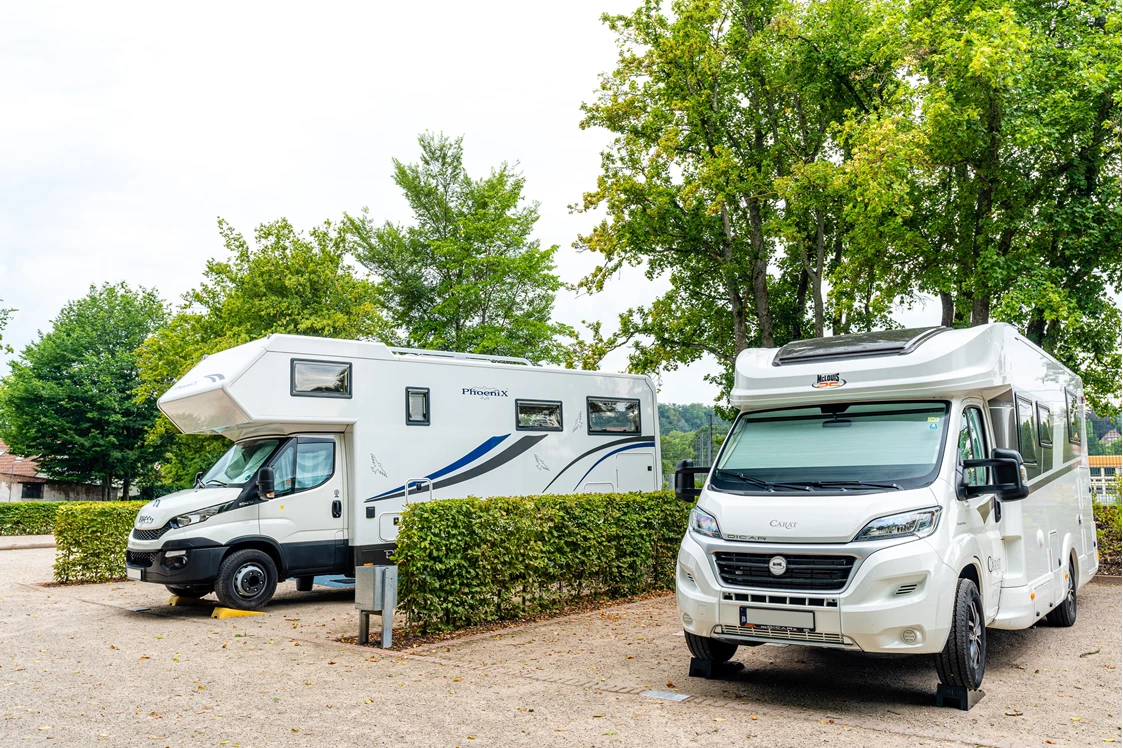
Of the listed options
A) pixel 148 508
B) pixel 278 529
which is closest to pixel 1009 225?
pixel 278 529

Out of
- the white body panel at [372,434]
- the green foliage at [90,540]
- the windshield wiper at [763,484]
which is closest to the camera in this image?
the windshield wiper at [763,484]

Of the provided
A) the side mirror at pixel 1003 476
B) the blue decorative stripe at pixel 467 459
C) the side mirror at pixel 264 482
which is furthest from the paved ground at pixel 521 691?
the blue decorative stripe at pixel 467 459

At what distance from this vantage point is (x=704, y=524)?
6969 mm

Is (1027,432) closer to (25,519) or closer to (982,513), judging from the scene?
(982,513)

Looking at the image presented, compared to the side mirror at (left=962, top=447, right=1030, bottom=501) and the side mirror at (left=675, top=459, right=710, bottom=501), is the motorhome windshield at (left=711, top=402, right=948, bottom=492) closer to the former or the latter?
the side mirror at (left=962, top=447, right=1030, bottom=501)

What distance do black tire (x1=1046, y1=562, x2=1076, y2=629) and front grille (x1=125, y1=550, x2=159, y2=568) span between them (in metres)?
10.3

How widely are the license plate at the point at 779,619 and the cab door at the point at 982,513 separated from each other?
4.49 ft

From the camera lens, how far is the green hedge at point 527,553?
9383 millimetres

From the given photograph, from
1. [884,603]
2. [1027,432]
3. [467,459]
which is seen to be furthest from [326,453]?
[1027,432]

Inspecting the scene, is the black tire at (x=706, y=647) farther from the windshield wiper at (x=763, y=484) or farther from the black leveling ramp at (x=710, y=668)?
the windshield wiper at (x=763, y=484)

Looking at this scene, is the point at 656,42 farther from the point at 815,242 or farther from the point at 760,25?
the point at 815,242

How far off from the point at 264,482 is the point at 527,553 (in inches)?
146

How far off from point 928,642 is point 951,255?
1254 cm

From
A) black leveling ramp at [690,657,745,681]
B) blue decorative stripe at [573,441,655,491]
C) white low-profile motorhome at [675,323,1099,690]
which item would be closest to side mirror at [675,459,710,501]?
white low-profile motorhome at [675,323,1099,690]
